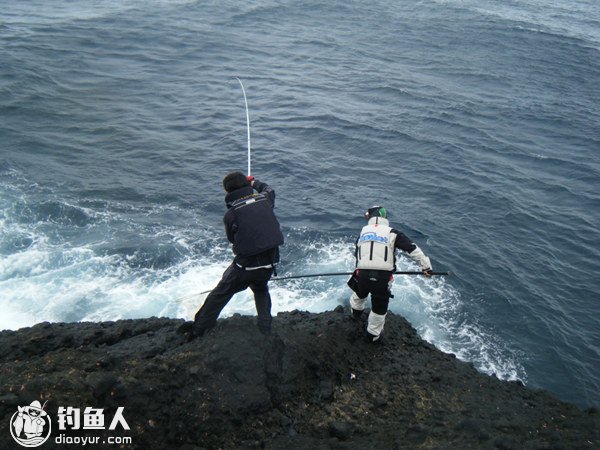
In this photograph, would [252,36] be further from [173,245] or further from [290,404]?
[290,404]

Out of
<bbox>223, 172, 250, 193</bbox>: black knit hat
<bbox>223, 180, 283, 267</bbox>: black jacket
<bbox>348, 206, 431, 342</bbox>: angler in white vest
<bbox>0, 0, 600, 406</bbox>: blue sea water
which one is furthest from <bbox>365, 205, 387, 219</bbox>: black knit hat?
<bbox>0, 0, 600, 406</bbox>: blue sea water

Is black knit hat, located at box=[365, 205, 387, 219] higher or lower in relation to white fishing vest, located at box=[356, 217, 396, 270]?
higher

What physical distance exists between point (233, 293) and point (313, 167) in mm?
12788

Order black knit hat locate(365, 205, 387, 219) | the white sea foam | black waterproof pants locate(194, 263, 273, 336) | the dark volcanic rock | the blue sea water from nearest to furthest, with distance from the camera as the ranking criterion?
the dark volcanic rock
black waterproof pants locate(194, 263, 273, 336)
black knit hat locate(365, 205, 387, 219)
the white sea foam
the blue sea water

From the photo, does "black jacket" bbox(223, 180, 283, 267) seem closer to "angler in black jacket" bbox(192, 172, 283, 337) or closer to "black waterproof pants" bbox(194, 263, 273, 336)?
"angler in black jacket" bbox(192, 172, 283, 337)

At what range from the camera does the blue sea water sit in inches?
453

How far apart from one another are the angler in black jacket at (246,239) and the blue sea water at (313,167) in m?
1.23

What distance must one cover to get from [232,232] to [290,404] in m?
2.14

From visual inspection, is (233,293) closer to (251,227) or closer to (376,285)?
(251,227)

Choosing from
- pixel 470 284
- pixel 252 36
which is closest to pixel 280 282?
pixel 470 284

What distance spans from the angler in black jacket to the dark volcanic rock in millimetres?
418

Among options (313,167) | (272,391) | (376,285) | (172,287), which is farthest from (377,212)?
(313,167)

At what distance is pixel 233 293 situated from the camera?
20.8 feet

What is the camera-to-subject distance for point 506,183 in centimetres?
1809
